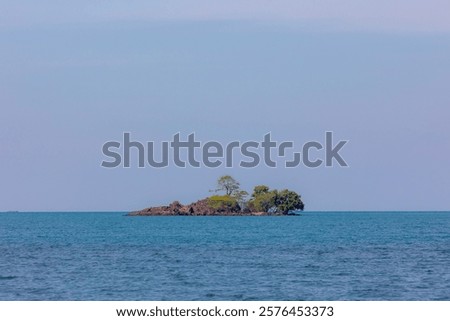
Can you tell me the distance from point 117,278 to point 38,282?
447cm

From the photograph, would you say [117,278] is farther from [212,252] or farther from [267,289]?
[212,252]

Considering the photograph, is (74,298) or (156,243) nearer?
(74,298)

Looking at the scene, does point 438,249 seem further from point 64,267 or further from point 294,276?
point 64,267

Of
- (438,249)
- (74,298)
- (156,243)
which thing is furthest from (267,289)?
(156,243)

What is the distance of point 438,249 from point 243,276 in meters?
29.3

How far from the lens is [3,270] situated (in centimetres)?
5569

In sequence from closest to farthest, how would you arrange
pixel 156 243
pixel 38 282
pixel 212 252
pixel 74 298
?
pixel 74 298 → pixel 38 282 → pixel 212 252 → pixel 156 243

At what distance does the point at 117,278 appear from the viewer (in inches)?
1991

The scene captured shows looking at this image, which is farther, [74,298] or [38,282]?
[38,282]

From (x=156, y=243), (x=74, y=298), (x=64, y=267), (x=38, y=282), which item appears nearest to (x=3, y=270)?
(x=64, y=267)
